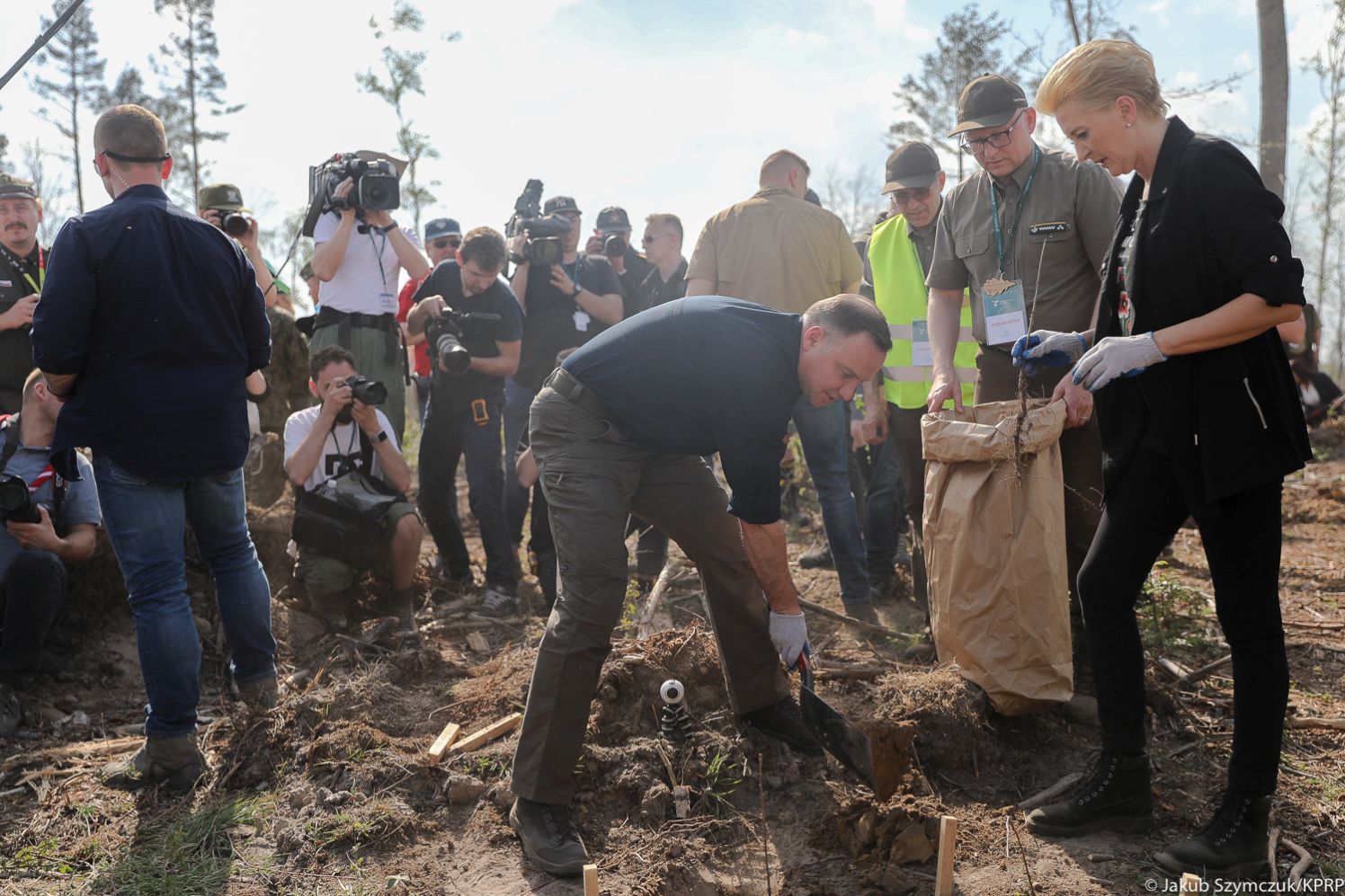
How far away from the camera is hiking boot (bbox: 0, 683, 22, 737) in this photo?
3.85m

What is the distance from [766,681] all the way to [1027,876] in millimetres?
1058

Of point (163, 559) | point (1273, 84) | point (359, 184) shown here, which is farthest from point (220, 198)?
point (1273, 84)

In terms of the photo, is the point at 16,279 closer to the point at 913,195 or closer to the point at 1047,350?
the point at 913,195

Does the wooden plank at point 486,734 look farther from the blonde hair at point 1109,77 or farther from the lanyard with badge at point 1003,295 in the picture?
the blonde hair at point 1109,77

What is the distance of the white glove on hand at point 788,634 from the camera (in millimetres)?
3082

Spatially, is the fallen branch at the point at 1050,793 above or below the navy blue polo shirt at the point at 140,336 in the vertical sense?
below

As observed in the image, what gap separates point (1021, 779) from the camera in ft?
10.5

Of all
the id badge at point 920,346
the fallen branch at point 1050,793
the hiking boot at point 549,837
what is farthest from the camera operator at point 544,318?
the fallen branch at point 1050,793

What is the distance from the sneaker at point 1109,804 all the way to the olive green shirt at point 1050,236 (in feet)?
4.64

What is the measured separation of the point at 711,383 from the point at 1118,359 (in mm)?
1043

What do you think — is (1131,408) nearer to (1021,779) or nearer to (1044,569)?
(1044,569)

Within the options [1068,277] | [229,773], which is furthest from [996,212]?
[229,773]

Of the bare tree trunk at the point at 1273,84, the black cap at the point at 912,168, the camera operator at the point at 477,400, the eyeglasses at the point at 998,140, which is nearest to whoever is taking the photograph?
the eyeglasses at the point at 998,140

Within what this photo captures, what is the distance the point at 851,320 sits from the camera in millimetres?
2787
